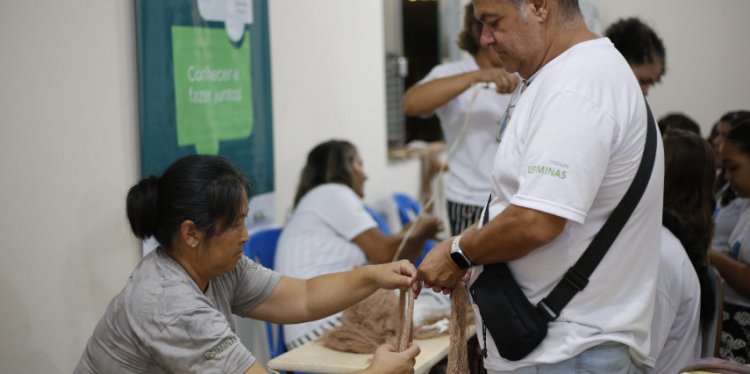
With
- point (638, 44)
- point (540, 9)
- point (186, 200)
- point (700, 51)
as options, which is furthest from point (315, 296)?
point (700, 51)

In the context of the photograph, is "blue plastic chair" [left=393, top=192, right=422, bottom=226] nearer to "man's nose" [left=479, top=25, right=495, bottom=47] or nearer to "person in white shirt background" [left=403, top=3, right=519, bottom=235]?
"person in white shirt background" [left=403, top=3, right=519, bottom=235]

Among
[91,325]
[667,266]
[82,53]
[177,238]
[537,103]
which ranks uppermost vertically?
[82,53]

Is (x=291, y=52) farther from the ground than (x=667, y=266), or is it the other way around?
(x=291, y=52)

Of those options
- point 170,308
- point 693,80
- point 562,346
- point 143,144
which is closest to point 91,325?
point 143,144

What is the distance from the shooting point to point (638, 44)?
303cm

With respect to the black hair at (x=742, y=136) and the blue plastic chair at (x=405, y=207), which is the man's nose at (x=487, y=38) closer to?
the black hair at (x=742, y=136)

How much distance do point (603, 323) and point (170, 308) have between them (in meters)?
0.94

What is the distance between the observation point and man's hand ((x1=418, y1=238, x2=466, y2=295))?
1.79 meters

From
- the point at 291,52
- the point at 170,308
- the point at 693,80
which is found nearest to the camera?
the point at 170,308

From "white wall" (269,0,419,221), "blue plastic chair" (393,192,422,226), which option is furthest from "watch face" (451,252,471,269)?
"blue plastic chair" (393,192,422,226)

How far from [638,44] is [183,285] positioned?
1.99 meters

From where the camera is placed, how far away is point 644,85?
3025 mm

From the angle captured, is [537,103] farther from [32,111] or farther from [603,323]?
[32,111]

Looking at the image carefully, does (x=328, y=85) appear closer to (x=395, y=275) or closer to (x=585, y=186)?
(x=395, y=275)
